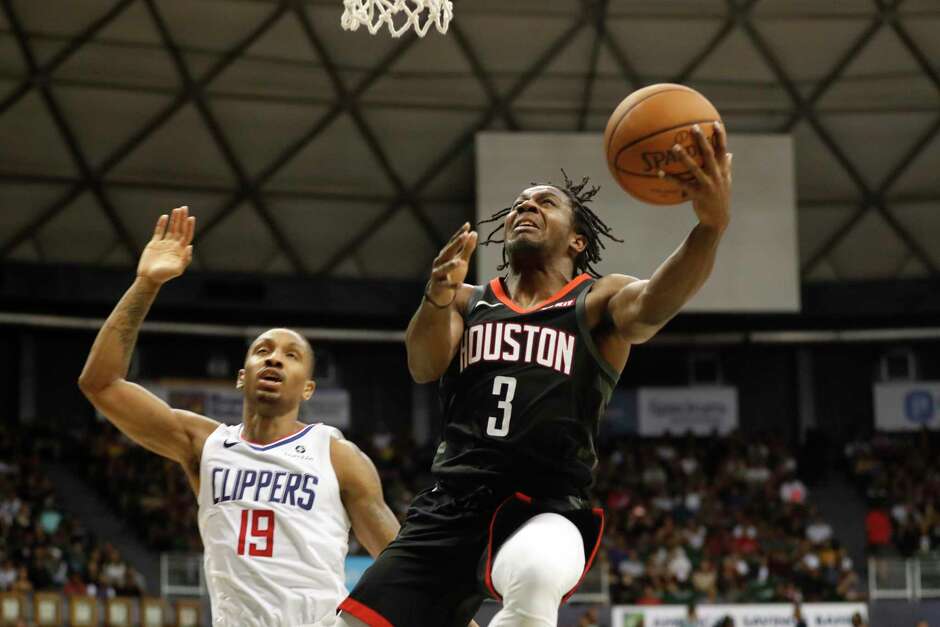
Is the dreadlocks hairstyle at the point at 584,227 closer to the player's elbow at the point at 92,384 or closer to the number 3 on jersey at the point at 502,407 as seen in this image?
the number 3 on jersey at the point at 502,407

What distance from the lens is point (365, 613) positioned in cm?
518

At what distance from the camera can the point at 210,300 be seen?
27562 mm

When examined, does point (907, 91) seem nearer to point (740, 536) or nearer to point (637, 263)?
point (637, 263)

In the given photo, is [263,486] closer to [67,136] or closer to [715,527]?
[715,527]

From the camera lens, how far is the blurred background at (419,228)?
23719mm

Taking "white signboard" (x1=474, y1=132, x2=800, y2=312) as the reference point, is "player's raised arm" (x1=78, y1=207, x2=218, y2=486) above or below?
below

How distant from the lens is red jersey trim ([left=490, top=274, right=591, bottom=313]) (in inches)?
217

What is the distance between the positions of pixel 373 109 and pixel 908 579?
41.1 ft

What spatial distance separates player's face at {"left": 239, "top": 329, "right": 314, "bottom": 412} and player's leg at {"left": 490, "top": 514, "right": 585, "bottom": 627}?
180 centimetres

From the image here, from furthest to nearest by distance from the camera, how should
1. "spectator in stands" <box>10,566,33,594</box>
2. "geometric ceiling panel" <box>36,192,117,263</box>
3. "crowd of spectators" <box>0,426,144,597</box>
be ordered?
"geometric ceiling panel" <box>36,192,117,263</box> → "crowd of spectators" <box>0,426,144,597</box> → "spectator in stands" <box>10,566,33,594</box>

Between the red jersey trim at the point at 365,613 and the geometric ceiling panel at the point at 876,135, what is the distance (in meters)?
23.2

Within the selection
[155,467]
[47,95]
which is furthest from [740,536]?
[47,95]

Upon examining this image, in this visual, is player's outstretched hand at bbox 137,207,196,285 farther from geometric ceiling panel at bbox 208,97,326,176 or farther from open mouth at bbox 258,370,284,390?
geometric ceiling panel at bbox 208,97,326,176

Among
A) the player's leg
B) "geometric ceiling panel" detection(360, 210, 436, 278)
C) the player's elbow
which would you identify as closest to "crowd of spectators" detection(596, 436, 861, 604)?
Answer: "geometric ceiling panel" detection(360, 210, 436, 278)
